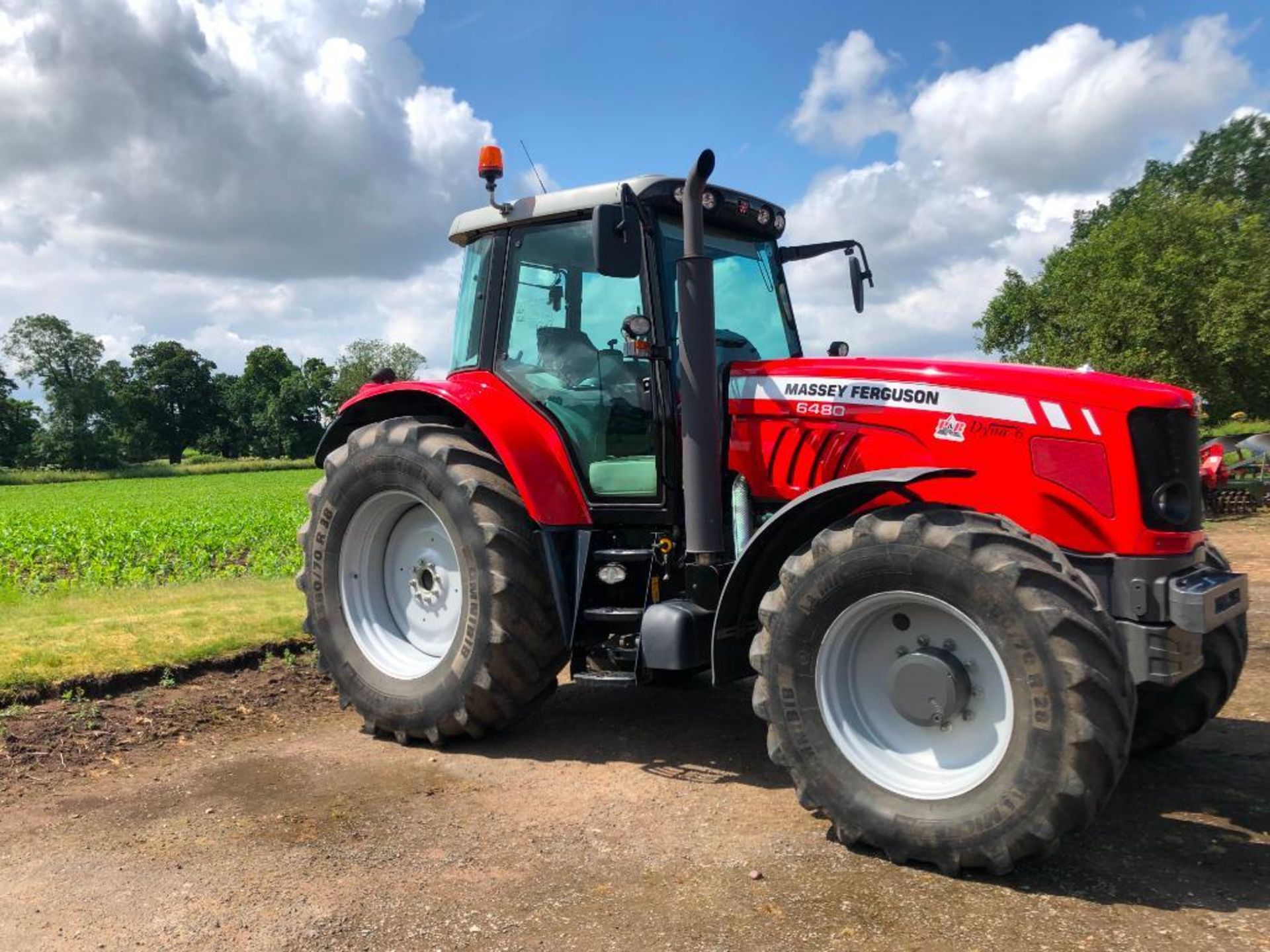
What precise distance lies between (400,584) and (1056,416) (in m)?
3.54

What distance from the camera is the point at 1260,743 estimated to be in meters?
4.56

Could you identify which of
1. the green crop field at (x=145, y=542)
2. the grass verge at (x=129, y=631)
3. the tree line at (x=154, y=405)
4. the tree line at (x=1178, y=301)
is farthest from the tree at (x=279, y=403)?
the grass verge at (x=129, y=631)

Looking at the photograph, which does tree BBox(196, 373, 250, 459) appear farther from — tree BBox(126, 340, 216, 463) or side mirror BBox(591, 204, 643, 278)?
side mirror BBox(591, 204, 643, 278)

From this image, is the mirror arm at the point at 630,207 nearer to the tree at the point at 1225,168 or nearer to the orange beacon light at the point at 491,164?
the orange beacon light at the point at 491,164

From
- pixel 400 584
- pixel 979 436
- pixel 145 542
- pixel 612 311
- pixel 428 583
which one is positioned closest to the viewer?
pixel 979 436

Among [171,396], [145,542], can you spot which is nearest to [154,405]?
[171,396]

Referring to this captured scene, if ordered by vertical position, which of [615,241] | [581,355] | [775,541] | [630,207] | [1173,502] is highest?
[630,207]

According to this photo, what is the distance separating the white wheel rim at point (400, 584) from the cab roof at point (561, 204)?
5.01ft

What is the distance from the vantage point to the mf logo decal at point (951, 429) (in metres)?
3.75

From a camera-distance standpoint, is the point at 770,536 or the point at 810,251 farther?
the point at 810,251

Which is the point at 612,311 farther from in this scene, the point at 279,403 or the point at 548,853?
the point at 279,403

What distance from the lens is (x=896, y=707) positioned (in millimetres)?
3547

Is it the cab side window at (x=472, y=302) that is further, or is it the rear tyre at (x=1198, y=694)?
the cab side window at (x=472, y=302)

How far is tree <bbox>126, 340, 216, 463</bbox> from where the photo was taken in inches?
3189
